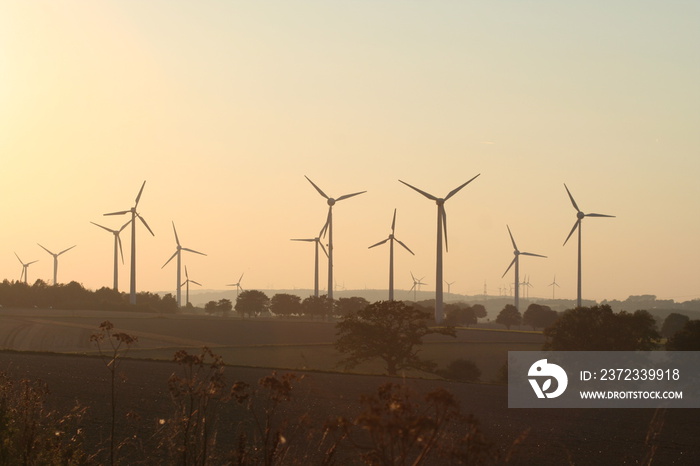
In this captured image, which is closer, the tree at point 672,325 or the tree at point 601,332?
the tree at point 601,332

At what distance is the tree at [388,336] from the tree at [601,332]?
12445 mm

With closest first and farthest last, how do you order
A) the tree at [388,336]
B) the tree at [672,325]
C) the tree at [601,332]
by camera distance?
the tree at [388,336] < the tree at [601,332] < the tree at [672,325]

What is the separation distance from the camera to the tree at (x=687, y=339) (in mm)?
86250

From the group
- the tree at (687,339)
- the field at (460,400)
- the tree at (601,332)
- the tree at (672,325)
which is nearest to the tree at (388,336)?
the field at (460,400)

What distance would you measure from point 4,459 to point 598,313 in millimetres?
80179

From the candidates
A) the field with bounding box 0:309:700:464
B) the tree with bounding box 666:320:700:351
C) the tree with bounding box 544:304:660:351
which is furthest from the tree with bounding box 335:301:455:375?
the tree with bounding box 666:320:700:351

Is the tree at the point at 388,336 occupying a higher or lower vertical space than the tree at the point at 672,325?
higher

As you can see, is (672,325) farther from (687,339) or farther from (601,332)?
(601,332)

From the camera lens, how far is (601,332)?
284 feet

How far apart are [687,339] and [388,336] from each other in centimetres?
3188

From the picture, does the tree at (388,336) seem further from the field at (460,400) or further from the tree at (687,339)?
the tree at (687,339)

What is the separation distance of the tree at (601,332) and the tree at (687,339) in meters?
2.08

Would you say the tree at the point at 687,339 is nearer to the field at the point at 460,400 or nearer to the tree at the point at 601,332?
the tree at the point at 601,332

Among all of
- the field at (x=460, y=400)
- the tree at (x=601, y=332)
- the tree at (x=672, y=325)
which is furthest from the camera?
the tree at (x=672, y=325)
